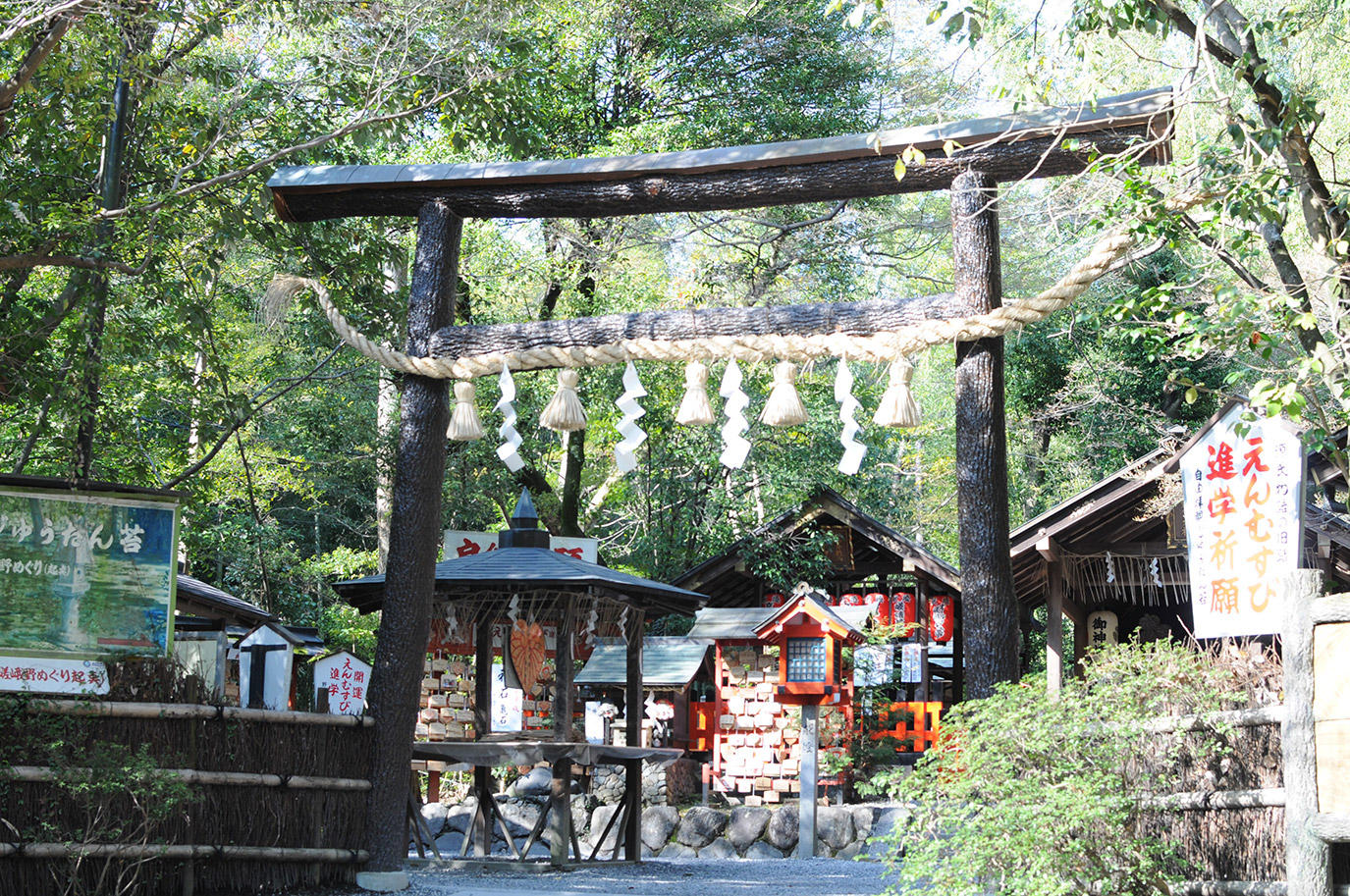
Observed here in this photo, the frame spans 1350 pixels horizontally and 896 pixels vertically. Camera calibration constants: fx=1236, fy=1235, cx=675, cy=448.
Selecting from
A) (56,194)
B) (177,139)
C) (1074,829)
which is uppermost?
(177,139)

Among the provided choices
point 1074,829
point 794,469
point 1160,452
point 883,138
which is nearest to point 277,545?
point 794,469

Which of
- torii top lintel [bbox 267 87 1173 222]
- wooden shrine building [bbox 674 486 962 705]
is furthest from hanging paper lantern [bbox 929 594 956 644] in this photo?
torii top lintel [bbox 267 87 1173 222]

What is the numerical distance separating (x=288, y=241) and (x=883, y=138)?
528 centimetres

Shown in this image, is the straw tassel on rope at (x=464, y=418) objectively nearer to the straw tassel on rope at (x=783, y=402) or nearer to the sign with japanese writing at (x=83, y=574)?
the sign with japanese writing at (x=83, y=574)

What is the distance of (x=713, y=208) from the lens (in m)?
7.28

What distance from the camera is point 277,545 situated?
1741 cm

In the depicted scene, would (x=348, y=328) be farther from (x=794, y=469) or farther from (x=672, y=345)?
(x=794, y=469)

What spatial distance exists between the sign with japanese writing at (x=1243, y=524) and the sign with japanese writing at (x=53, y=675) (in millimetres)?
6057

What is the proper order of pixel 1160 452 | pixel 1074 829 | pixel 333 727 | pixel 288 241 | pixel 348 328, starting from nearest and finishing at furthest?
pixel 1074 829, pixel 333 727, pixel 348 328, pixel 288 241, pixel 1160 452

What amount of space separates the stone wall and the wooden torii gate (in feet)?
20.2

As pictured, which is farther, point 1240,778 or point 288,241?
point 288,241

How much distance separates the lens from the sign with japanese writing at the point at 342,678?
12.2 metres

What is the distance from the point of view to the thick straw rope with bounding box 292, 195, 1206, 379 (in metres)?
6.12

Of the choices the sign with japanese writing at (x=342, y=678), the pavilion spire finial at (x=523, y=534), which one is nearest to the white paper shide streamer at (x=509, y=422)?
the pavilion spire finial at (x=523, y=534)
